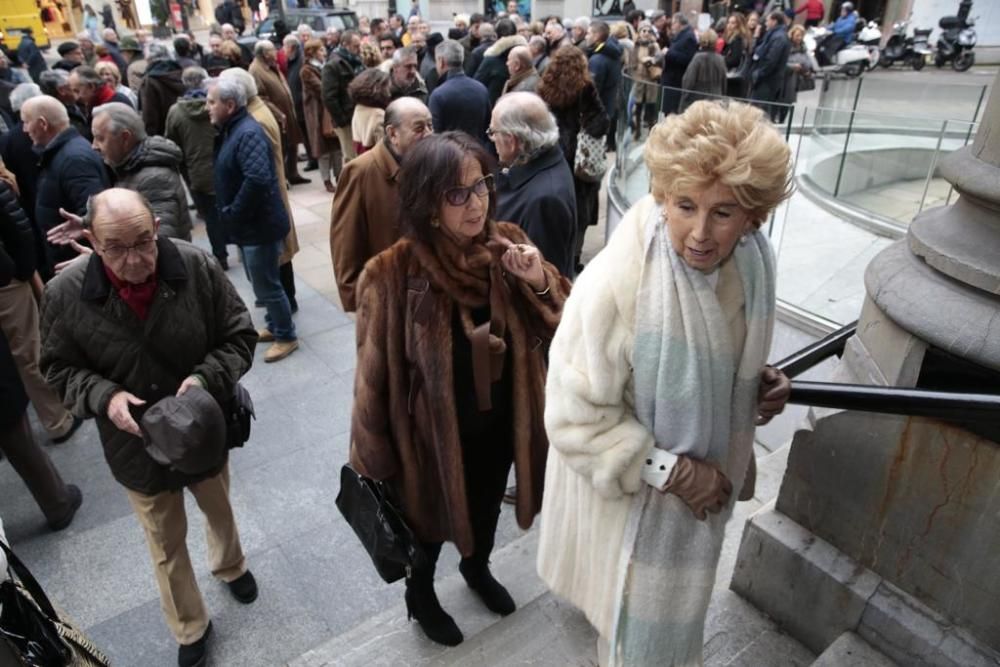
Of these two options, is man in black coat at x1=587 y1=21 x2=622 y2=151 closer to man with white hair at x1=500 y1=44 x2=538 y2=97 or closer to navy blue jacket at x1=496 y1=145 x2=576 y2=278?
man with white hair at x1=500 y1=44 x2=538 y2=97

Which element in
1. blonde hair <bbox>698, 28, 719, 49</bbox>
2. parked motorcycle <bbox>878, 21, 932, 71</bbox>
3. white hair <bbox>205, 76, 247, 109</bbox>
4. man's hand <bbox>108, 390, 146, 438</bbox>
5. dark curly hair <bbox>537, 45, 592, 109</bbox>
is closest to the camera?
man's hand <bbox>108, 390, 146, 438</bbox>

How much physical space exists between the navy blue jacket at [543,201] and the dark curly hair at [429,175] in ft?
3.86

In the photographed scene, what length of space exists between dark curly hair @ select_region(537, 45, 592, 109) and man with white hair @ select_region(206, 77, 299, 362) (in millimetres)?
2452

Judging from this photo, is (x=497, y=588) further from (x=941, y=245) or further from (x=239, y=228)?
(x=239, y=228)

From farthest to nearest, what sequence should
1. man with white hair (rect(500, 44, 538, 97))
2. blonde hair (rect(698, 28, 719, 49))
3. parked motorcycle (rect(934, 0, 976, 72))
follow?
parked motorcycle (rect(934, 0, 976, 72)) → blonde hair (rect(698, 28, 719, 49)) → man with white hair (rect(500, 44, 538, 97))

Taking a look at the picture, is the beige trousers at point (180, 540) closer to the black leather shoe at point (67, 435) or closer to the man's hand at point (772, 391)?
the black leather shoe at point (67, 435)

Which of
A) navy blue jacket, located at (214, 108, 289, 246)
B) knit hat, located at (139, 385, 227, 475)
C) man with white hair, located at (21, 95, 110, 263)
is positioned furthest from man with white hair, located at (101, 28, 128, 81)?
knit hat, located at (139, 385, 227, 475)

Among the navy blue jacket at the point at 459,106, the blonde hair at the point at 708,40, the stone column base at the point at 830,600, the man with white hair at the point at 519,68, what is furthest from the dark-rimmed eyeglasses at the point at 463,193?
the blonde hair at the point at 708,40

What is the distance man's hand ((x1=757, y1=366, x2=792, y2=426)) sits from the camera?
1791 millimetres

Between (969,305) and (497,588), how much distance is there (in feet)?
7.14

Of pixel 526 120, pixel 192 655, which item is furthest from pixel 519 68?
pixel 192 655

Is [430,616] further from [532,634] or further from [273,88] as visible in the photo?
[273,88]

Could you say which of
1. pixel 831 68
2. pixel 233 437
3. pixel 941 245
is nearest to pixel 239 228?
pixel 233 437

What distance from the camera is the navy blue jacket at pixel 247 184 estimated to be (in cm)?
511
